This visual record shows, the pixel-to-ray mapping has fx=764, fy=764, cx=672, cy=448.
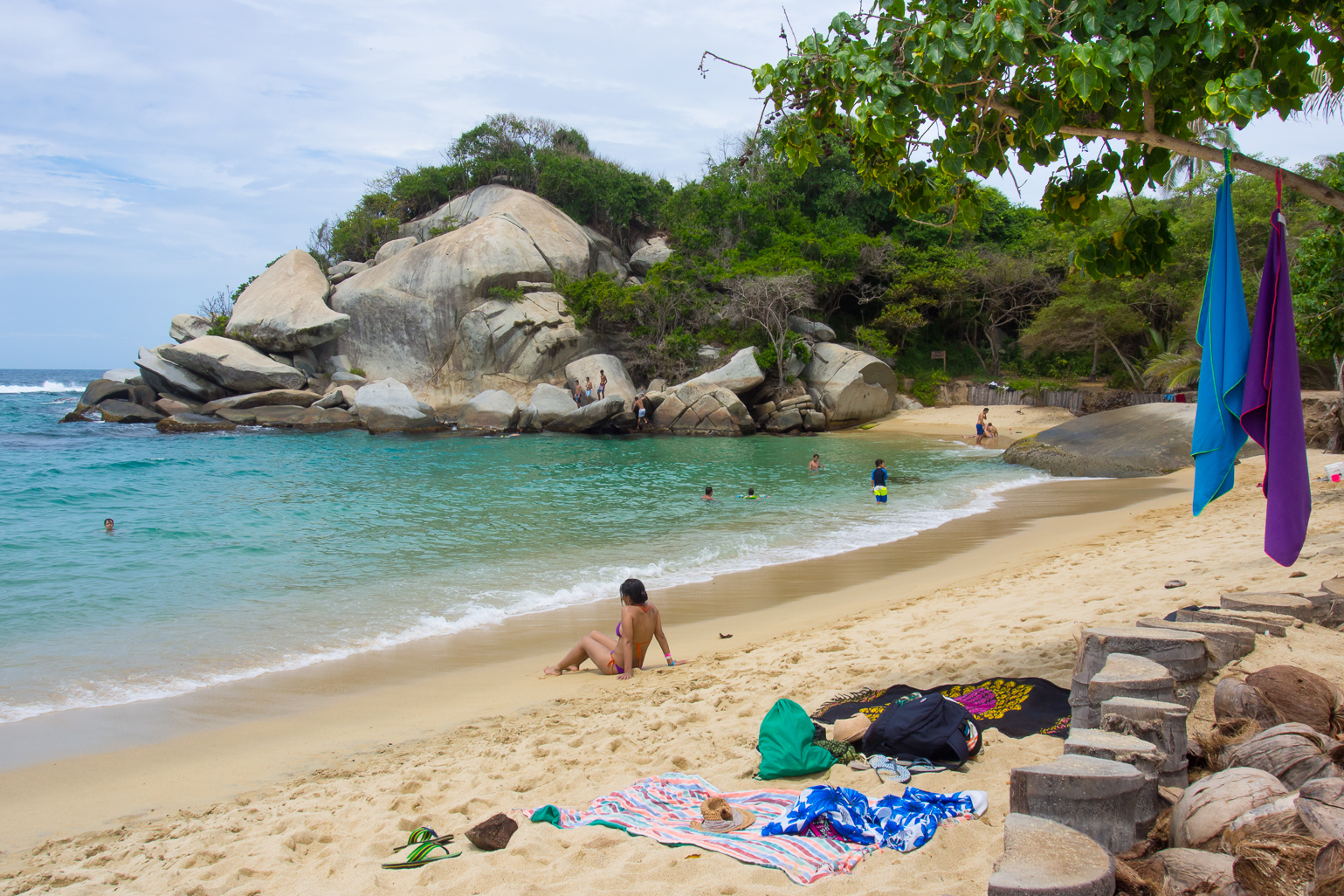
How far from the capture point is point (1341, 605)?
14.2 feet

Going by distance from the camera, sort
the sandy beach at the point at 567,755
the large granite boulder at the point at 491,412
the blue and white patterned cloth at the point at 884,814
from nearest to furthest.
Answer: the blue and white patterned cloth at the point at 884,814, the sandy beach at the point at 567,755, the large granite boulder at the point at 491,412

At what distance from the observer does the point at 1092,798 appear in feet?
8.14

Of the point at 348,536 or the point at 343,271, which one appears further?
the point at 343,271

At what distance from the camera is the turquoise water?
703 cm

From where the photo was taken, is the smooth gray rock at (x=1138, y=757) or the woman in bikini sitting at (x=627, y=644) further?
the woman in bikini sitting at (x=627, y=644)

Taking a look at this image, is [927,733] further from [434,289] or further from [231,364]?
[434,289]

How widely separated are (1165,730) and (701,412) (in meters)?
25.2

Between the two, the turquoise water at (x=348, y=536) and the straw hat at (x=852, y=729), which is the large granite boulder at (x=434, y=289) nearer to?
the turquoise water at (x=348, y=536)

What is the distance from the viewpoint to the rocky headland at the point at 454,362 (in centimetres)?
2858

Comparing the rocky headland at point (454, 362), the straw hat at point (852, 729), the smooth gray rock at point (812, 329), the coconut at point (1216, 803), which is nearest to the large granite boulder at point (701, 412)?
the rocky headland at point (454, 362)

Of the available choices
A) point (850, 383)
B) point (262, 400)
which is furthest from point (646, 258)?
point (262, 400)

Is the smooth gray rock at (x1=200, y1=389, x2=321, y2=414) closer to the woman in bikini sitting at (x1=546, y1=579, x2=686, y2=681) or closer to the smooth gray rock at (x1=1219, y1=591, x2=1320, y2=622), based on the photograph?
the woman in bikini sitting at (x1=546, y1=579, x2=686, y2=681)

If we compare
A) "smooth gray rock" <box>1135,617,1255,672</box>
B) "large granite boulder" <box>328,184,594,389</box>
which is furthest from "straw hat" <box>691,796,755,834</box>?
"large granite boulder" <box>328,184,594,389</box>

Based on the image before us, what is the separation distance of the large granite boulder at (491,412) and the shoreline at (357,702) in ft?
66.7
